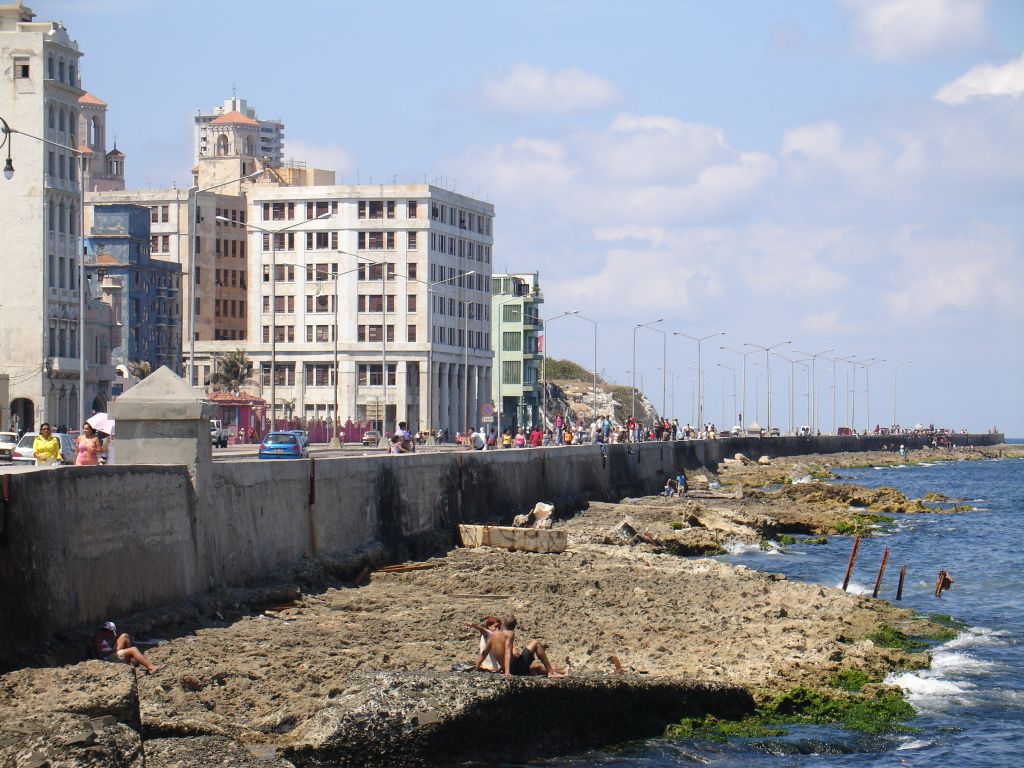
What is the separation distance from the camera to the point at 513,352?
144375mm

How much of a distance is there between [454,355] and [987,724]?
106692 mm

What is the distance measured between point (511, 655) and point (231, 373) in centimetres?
10596

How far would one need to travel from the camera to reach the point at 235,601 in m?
22.3

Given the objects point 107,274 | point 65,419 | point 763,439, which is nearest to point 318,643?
point 65,419

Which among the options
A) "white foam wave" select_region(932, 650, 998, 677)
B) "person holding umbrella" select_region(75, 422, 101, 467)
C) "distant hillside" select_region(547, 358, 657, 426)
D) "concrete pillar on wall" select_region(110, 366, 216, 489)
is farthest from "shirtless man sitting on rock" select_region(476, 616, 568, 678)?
"distant hillside" select_region(547, 358, 657, 426)

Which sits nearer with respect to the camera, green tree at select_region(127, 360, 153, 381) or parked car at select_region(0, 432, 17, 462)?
parked car at select_region(0, 432, 17, 462)

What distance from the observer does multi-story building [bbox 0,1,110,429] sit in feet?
276

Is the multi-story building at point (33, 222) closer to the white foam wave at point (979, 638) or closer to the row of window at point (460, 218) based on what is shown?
the row of window at point (460, 218)

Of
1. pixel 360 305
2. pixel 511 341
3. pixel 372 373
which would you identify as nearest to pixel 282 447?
pixel 372 373

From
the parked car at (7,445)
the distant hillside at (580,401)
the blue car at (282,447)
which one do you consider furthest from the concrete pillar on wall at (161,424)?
the distant hillside at (580,401)

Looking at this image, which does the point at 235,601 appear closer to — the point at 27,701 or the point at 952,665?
the point at 27,701

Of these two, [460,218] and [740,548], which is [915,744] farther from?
[460,218]

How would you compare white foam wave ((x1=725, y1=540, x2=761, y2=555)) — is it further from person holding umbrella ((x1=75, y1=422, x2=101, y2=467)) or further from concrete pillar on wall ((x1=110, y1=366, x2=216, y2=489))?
concrete pillar on wall ((x1=110, y1=366, x2=216, y2=489))

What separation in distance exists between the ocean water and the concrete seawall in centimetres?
588
